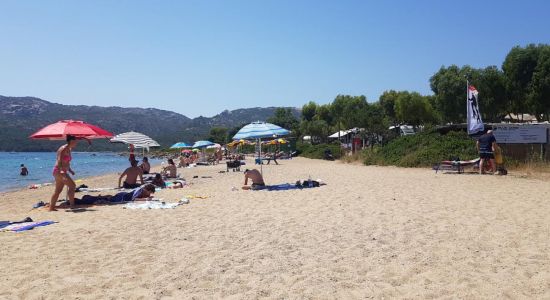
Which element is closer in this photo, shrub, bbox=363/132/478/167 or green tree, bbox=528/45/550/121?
shrub, bbox=363/132/478/167

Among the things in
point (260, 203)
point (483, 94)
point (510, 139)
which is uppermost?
point (483, 94)

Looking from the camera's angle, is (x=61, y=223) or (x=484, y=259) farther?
(x=61, y=223)

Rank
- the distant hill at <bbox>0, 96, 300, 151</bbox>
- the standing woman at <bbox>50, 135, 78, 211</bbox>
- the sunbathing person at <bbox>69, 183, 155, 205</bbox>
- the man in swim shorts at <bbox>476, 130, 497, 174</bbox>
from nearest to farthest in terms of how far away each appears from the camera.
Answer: the standing woman at <bbox>50, 135, 78, 211</bbox> → the sunbathing person at <bbox>69, 183, 155, 205</bbox> → the man in swim shorts at <bbox>476, 130, 497, 174</bbox> → the distant hill at <bbox>0, 96, 300, 151</bbox>

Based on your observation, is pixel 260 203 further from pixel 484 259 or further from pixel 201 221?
pixel 484 259

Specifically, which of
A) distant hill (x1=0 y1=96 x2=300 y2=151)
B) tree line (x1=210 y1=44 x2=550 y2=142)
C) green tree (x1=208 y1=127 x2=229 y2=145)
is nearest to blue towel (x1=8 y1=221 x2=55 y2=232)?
tree line (x1=210 y1=44 x2=550 y2=142)

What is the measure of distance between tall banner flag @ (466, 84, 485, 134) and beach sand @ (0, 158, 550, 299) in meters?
7.28

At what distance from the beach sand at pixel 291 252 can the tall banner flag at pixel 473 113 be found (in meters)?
7.28

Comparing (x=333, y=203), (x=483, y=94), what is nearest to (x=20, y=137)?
(x=483, y=94)

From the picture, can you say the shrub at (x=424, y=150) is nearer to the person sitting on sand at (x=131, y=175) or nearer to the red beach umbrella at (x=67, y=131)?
the person sitting on sand at (x=131, y=175)

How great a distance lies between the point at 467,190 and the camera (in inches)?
399

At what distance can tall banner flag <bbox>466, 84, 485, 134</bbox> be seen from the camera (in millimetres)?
15190

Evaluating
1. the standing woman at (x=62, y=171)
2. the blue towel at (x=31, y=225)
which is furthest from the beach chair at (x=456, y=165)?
the blue towel at (x=31, y=225)

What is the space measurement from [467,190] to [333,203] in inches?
149

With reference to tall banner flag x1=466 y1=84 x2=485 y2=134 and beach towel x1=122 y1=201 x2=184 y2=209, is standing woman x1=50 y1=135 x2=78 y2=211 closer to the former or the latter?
beach towel x1=122 y1=201 x2=184 y2=209
